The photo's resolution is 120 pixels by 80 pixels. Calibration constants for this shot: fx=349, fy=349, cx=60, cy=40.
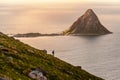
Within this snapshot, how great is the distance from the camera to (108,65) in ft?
528

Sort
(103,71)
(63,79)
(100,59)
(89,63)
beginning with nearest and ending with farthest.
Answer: (63,79), (103,71), (89,63), (100,59)

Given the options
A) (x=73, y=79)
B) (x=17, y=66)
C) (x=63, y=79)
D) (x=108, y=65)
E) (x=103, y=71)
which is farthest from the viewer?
(x=108, y=65)

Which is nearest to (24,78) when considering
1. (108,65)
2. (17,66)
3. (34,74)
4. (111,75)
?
(34,74)

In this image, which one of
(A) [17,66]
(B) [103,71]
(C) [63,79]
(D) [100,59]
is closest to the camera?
(A) [17,66]

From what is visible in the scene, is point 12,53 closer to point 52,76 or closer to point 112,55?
point 52,76

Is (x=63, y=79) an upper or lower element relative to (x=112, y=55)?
upper

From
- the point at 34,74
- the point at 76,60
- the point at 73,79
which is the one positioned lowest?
the point at 76,60

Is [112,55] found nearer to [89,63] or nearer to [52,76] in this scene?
[89,63]

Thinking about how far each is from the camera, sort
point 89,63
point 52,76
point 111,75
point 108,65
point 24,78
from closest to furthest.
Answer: point 24,78, point 52,76, point 111,75, point 108,65, point 89,63

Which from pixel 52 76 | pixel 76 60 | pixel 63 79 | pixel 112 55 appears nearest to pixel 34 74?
pixel 52 76

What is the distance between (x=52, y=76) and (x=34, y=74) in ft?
18.7

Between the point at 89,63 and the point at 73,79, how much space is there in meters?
128

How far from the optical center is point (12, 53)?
42.6 meters

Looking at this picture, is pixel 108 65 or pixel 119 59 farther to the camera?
pixel 119 59
